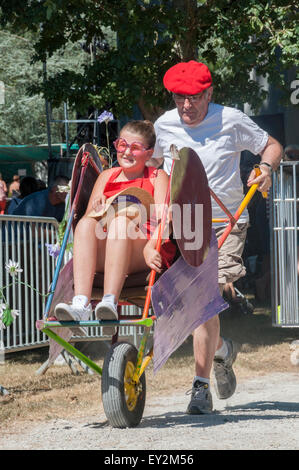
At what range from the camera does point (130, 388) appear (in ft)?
15.4

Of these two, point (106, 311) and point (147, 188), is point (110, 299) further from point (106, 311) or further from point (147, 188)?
point (147, 188)

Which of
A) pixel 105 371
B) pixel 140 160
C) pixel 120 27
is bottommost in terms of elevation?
pixel 105 371

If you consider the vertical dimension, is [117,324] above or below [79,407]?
above

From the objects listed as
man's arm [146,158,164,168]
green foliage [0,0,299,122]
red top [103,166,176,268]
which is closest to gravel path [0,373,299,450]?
red top [103,166,176,268]

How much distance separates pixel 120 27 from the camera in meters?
9.56

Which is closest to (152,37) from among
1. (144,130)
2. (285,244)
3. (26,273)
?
(285,244)

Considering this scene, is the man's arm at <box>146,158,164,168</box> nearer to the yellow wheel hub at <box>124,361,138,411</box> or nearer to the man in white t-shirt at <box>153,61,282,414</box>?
the man in white t-shirt at <box>153,61,282,414</box>

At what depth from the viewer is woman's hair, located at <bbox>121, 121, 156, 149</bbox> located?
5.16 m

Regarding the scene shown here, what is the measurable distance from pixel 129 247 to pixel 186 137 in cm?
92

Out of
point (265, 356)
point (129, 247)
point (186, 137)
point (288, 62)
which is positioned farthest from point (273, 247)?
point (129, 247)

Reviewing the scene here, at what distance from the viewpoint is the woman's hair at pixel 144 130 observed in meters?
5.16

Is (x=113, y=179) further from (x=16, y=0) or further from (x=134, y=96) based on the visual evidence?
(x=16, y=0)

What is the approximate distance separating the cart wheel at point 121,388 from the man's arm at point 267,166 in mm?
1213

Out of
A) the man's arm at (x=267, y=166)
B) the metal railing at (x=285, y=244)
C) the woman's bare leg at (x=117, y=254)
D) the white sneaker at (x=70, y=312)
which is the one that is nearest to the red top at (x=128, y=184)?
the woman's bare leg at (x=117, y=254)
